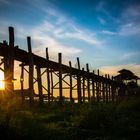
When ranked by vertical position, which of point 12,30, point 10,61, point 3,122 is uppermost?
point 12,30

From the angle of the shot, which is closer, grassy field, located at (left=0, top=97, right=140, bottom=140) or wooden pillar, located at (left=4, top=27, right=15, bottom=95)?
grassy field, located at (left=0, top=97, right=140, bottom=140)

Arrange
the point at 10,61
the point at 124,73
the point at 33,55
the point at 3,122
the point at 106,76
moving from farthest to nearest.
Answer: the point at 124,73 → the point at 106,76 → the point at 33,55 → the point at 10,61 → the point at 3,122

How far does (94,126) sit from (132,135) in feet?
4.91

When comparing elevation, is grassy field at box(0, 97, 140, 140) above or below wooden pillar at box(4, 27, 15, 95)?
below

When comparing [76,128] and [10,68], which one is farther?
[10,68]

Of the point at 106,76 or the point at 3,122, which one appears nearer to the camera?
the point at 3,122

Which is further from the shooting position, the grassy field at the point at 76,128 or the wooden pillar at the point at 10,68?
the wooden pillar at the point at 10,68

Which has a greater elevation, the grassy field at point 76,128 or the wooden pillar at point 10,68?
the wooden pillar at point 10,68

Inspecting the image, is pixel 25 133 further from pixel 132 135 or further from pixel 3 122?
pixel 132 135

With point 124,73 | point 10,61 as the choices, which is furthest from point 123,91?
point 10,61

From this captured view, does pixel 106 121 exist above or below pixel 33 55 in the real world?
below

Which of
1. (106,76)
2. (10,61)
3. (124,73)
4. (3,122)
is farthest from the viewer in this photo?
(124,73)

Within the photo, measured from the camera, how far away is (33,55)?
58.0 feet

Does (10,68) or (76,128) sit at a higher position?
(10,68)
